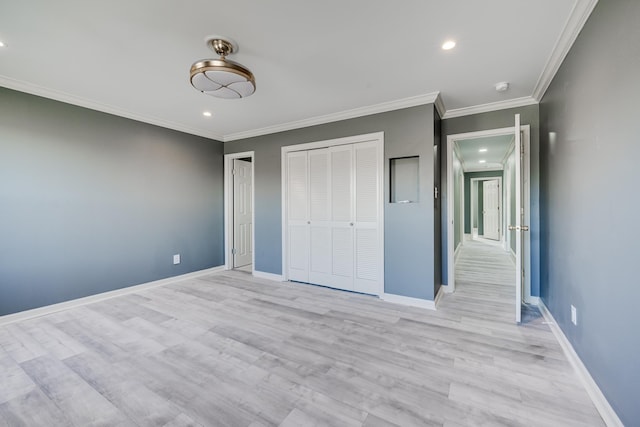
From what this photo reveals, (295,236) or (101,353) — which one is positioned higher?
(295,236)

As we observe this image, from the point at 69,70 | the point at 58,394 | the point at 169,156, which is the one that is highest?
the point at 69,70

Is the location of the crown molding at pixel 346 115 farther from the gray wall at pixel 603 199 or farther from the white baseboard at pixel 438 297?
the white baseboard at pixel 438 297

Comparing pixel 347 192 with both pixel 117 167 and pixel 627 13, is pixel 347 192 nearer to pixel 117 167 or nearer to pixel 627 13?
pixel 627 13

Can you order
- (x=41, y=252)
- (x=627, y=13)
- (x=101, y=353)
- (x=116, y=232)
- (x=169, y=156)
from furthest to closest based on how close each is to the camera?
(x=169, y=156), (x=116, y=232), (x=41, y=252), (x=101, y=353), (x=627, y=13)

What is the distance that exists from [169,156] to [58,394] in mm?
3233

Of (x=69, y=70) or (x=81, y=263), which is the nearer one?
(x=69, y=70)

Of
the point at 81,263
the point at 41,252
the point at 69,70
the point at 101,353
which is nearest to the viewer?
the point at 101,353

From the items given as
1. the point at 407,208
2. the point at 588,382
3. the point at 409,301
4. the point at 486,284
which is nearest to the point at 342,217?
the point at 407,208

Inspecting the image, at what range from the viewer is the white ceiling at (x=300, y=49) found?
5.58 ft

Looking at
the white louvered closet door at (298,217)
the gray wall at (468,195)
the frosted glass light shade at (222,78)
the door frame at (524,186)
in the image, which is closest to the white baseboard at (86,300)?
the white louvered closet door at (298,217)

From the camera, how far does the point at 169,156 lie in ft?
13.4

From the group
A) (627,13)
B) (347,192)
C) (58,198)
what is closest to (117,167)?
(58,198)

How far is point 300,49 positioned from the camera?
213 centimetres

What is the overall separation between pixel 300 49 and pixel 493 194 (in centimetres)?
921
